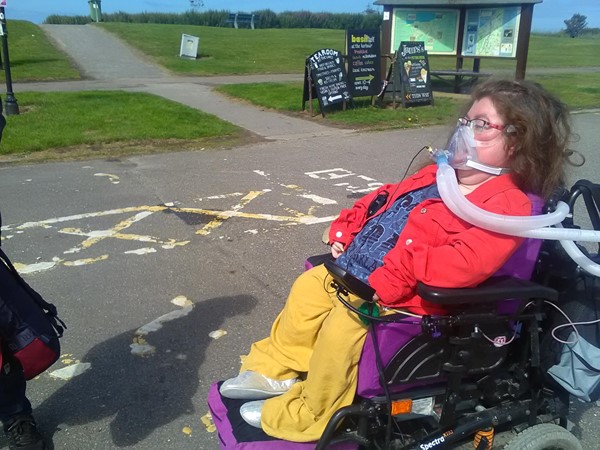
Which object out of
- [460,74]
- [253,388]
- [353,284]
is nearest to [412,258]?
[353,284]

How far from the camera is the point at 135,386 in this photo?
2785 millimetres

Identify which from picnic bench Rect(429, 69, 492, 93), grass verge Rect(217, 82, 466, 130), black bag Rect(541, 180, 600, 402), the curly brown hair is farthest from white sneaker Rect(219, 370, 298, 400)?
picnic bench Rect(429, 69, 492, 93)

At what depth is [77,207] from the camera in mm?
5445

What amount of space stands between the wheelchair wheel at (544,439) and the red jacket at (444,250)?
61cm

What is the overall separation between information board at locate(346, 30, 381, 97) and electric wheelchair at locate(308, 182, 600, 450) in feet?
30.8

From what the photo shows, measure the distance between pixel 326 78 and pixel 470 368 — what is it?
9.08 meters

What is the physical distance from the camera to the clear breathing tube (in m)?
1.86

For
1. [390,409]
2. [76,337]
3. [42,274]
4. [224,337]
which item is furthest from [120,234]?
[390,409]

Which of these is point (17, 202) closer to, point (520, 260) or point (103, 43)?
point (520, 260)

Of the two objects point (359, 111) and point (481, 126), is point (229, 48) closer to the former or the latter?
point (359, 111)

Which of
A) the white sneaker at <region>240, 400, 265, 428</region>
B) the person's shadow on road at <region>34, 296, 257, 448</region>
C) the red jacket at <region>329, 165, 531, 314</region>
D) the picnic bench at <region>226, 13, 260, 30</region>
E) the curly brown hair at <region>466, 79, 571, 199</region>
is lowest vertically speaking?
the person's shadow on road at <region>34, 296, 257, 448</region>

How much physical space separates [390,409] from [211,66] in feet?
60.4

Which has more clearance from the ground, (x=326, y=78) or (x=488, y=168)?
(x=326, y=78)

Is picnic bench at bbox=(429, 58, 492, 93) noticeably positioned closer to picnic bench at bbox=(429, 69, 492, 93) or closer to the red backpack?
picnic bench at bbox=(429, 69, 492, 93)
